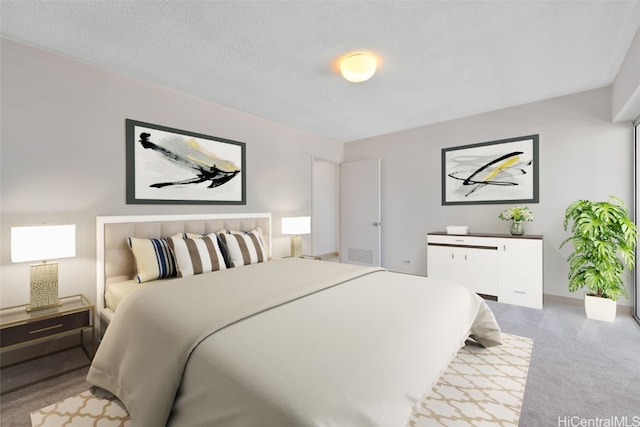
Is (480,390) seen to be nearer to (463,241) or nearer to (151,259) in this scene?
(463,241)

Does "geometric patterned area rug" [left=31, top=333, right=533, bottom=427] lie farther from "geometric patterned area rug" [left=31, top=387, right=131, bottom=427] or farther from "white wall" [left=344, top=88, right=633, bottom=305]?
"white wall" [left=344, top=88, right=633, bottom=305]

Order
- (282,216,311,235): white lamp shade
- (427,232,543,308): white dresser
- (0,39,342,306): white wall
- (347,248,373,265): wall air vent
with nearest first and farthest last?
(0,39,342,306): white wall
(427,232,543,308): white dresser
(282,216,311,235): white lamp shade
(347,248,373,265): wall air vent

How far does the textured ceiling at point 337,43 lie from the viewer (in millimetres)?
1890

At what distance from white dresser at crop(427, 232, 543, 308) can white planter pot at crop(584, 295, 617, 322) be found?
41 cm

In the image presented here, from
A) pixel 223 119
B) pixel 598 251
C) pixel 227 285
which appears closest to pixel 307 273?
pixel 227 285

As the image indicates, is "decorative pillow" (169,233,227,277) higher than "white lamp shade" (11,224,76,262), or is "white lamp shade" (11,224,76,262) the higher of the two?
"white lamp shade" (11,224,76,262)

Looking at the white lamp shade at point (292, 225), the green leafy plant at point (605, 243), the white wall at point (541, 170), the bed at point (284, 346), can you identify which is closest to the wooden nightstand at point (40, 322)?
the bed at point (284, 346)

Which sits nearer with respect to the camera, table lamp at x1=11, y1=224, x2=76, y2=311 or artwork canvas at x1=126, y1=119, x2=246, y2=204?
table lamp at x1=11, y1=224, x2=76, y2=311

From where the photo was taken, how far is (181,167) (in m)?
3.15

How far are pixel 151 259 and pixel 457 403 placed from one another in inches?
98.7

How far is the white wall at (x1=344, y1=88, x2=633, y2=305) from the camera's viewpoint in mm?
3182

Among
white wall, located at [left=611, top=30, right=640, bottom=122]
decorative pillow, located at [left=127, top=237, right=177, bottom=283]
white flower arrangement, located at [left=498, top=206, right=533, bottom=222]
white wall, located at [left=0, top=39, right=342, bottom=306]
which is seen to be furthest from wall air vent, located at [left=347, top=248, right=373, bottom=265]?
white wall, located at [left=611, top=30, right=640, bottom=122]

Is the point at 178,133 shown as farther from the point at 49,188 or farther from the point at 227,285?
the point at 227,285

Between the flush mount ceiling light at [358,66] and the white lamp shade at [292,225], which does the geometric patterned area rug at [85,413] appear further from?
Result: the flush mount ceiling light at [358,66]
